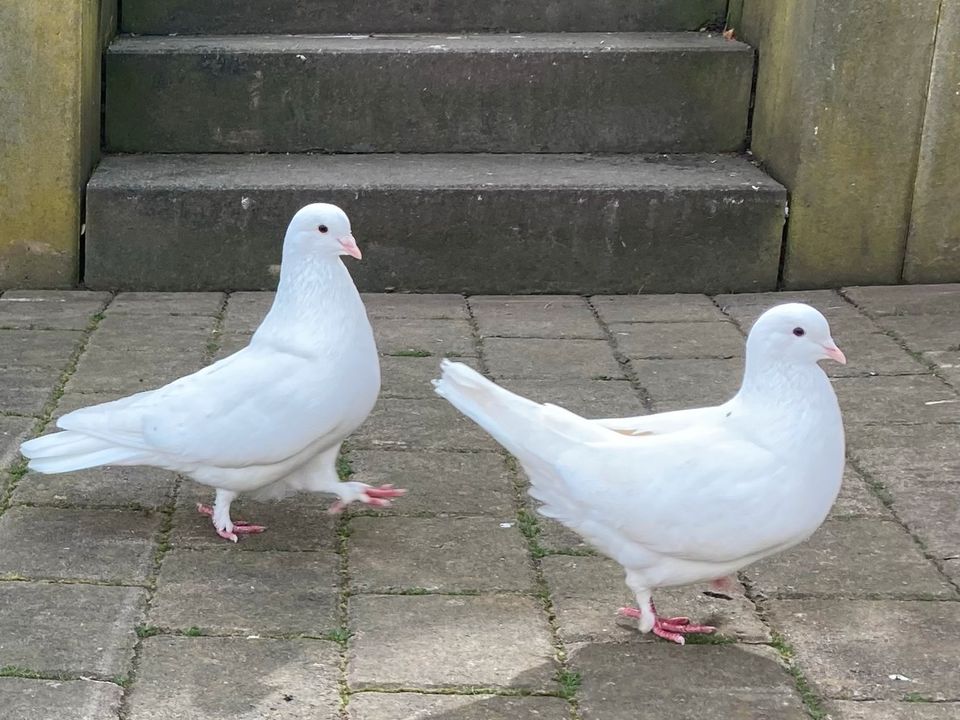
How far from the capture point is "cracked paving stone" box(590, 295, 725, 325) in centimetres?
561

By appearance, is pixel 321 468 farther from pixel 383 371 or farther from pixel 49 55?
pixel 49 55

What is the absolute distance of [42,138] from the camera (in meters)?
5.75

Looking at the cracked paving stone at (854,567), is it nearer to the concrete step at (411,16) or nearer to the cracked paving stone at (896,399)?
the cracked paving stone at (896,399)

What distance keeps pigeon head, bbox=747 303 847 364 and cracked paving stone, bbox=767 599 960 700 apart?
0.63 metres

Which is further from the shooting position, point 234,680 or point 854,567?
point 854,567

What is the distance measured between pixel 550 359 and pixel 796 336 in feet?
6.81

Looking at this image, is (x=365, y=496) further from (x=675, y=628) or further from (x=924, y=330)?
(x=924, y=330)

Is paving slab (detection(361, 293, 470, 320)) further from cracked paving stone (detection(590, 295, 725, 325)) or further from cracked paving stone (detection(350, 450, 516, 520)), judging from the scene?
cracked paving stone (detection(350, 450, 516, 520))

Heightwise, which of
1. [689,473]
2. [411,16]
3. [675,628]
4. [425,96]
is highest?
[411,16]

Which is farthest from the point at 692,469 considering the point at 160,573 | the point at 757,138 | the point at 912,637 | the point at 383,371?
the point at 757,138

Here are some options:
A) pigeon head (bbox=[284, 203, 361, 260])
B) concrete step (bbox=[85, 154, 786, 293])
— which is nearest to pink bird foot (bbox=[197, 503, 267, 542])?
pigeon head (bbox=[284, 203, 361, 260])

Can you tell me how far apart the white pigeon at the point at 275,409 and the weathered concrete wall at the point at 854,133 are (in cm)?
290

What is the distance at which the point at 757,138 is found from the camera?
641cm

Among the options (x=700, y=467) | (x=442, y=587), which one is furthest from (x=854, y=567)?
(x=442, y=587)
